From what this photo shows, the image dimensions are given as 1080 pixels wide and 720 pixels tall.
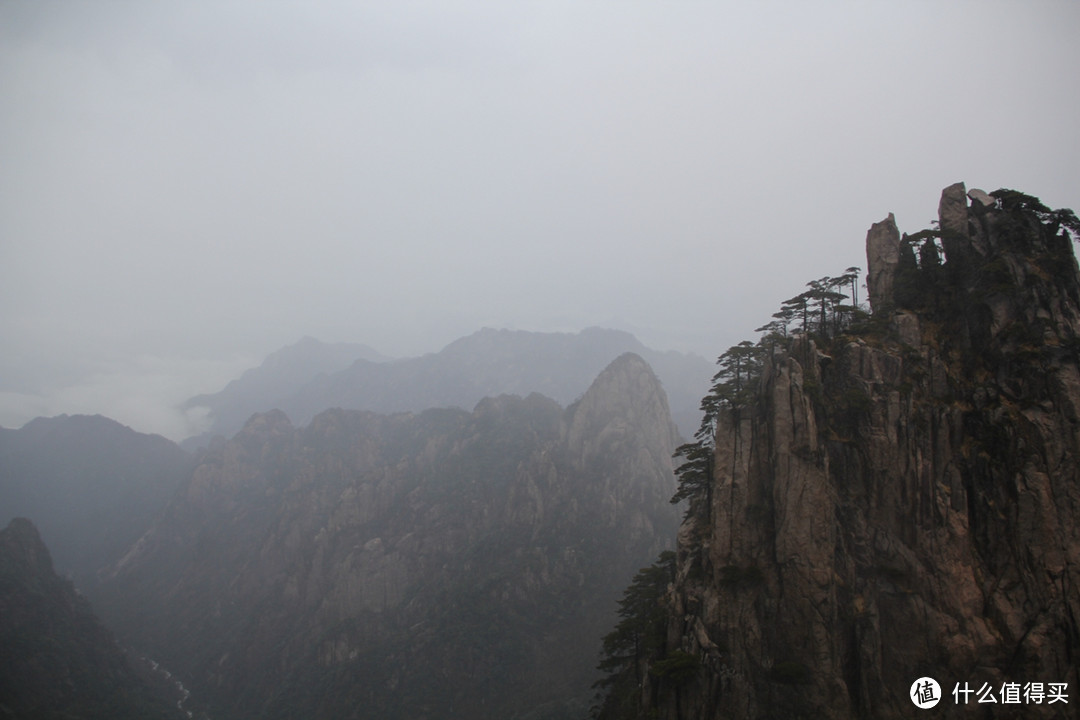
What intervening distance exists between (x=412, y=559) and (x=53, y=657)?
2164 inches

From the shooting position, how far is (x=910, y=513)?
34.5 meters

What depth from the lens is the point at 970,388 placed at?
36.4 metres

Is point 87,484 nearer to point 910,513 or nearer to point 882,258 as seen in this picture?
point 910,513

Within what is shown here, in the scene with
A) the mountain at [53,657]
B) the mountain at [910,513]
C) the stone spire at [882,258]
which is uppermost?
the stone spire at [882,258]

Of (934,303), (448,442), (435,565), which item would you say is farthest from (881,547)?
(448,442)

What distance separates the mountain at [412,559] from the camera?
82.8 metres

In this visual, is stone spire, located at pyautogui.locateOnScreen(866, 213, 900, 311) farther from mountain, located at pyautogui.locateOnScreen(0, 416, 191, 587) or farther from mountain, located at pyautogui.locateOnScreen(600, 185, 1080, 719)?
mountain, located at pyautogui.locateOnScreen(0, 416, 191, 587)

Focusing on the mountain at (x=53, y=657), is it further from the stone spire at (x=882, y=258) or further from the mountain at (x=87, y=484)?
the stone spire at (x=882, y=258)

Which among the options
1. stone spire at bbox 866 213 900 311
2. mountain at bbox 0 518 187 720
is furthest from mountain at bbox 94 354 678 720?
stone spire at bbox 866 213 900 311

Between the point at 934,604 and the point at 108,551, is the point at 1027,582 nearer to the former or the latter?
the point at 934,604

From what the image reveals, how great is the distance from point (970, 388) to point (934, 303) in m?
7.73

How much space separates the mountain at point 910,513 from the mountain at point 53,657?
3270 inches

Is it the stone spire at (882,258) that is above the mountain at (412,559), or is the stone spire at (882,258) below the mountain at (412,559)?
above

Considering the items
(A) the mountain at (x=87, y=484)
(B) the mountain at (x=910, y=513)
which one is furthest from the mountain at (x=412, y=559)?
(B) the mountain at (x=910, y=513)
